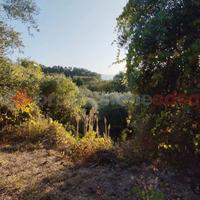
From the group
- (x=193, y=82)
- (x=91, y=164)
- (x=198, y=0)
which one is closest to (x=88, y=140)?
(x=91, y=164)

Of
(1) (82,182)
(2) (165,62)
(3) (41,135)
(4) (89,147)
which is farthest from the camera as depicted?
(3) (41,135)

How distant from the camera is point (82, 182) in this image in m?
6.07

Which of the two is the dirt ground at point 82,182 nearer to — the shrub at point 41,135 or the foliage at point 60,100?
the shrub at point 41,135

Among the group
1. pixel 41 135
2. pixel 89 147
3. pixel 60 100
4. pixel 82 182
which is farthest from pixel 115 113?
pixel 82 182

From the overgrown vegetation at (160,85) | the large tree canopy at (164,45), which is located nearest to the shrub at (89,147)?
the overgrown vegetation at (160,85)

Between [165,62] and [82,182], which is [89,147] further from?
[165,62]

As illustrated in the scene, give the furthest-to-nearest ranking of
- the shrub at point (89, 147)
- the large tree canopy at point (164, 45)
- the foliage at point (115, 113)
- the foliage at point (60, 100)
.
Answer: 1. the foliage at point (60, 100)
2. the foliage at point (115, 113)
3. the shrub at point (89, 147)
4. the large tree canopy at point (164, 45)

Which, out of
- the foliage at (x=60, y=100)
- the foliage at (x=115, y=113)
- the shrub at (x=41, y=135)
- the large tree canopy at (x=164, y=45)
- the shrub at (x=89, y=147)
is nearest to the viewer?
the large tree canopy at (x=164, y=45)

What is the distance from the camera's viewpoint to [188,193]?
5.39 meters

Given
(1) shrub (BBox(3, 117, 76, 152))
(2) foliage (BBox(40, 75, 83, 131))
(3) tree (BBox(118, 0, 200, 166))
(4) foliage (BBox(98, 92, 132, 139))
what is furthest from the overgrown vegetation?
(2) foliage (BBox(40, 75, 83, 131))

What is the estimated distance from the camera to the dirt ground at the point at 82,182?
5.52 meters

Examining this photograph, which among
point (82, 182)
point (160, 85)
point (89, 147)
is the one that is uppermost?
point (160, 85)

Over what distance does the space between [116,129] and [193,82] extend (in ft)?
35.2

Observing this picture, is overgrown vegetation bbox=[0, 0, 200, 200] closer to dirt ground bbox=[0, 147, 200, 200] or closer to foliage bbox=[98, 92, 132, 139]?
dirt ground bbox=[0, 147, 200, 200]
